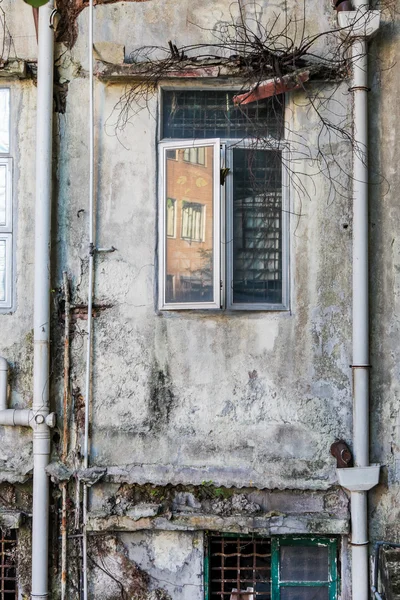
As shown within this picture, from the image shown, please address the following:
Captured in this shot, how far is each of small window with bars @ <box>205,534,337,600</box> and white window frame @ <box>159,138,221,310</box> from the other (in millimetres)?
1850

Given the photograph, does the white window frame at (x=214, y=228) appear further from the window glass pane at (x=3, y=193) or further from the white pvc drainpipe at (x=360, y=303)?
the window glass pane at (x=3, y=193)

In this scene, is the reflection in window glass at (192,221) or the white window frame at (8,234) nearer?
the reflection in window glass at (192,221)

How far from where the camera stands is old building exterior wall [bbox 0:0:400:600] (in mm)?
5227

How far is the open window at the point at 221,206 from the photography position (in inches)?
205

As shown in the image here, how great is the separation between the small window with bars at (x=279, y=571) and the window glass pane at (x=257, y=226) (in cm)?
192

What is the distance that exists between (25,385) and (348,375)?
2581mm

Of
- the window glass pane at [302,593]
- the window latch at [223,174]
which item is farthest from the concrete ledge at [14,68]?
the window glass pane at [302,593]

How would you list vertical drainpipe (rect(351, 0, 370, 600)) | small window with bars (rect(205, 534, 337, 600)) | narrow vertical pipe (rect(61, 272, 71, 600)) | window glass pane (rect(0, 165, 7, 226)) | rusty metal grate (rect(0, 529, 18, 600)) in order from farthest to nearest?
1. window glass pane (rect(0, 165, 7, 226))
2. rusty metal grate (rect(0, 529, 18, 600))
3. small window with bars (rect(205, 534, 337, 600))
4. narrow vertical pipe (rect(61, 272, 71, 600))
5. vertical drainpipe (rect(351, 0, 370, 600))

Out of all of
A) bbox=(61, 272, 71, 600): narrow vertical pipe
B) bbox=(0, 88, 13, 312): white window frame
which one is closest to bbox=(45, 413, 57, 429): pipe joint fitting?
bbox=(61, 272, 71, 600): narrow vertical pipe

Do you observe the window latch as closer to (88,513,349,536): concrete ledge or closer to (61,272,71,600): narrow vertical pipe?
(61,272,71,600): narrow vertical pipe

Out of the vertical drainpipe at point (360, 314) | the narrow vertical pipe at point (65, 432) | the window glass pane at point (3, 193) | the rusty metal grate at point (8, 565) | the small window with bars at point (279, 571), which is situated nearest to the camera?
the vertical drainpipe at point (360, 314)

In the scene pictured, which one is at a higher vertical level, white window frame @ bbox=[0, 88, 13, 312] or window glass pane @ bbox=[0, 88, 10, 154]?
window glass pane @ bbox=[0, 88, 10, 154]

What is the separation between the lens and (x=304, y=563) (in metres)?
5.31

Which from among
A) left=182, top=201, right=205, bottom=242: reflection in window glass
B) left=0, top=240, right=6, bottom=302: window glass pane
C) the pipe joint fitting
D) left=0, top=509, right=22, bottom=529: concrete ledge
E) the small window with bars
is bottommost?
the small window with bars
